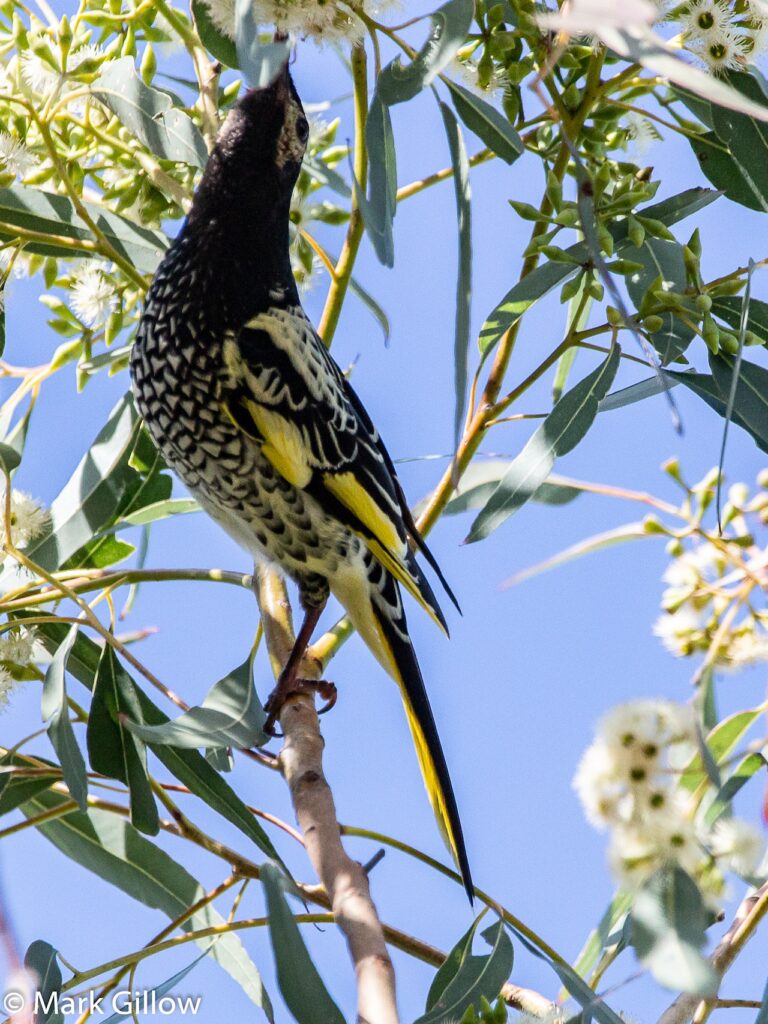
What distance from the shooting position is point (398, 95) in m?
1.63

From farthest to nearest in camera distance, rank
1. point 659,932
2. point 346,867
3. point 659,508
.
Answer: point 659,508 → point 346,867 → point 659,932

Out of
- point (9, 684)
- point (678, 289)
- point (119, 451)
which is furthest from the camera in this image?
point (119, 451)

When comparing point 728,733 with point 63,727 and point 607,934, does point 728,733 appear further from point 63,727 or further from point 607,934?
point 63,727

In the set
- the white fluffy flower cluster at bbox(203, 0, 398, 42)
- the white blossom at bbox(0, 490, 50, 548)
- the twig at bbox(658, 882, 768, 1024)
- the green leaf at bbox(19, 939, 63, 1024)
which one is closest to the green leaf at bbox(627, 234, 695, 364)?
the white fluffy flower cluster at bbox(203, 0, 398, 42)

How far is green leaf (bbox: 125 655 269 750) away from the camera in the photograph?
1737 millimetres

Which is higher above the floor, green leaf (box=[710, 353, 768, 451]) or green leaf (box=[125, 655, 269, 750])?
green leaf (box=[710, 353, 768, 451])

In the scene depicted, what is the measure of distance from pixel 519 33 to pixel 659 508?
0.64m

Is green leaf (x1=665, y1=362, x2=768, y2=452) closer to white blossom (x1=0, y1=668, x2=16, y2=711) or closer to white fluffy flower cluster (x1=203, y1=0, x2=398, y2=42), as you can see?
white fluffy flower cluster (x1=203, y1=0, x2=398, y2=42)

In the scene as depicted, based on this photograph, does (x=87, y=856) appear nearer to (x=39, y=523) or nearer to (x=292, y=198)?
(x=39, y=523)

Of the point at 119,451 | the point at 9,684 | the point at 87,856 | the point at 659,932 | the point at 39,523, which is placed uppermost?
the point at 119,451

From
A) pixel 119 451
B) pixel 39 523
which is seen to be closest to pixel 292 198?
pixel 119 451

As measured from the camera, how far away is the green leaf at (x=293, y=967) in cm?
152

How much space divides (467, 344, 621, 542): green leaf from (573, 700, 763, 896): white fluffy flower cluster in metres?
0.45

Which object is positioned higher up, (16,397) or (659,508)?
(16,397)
